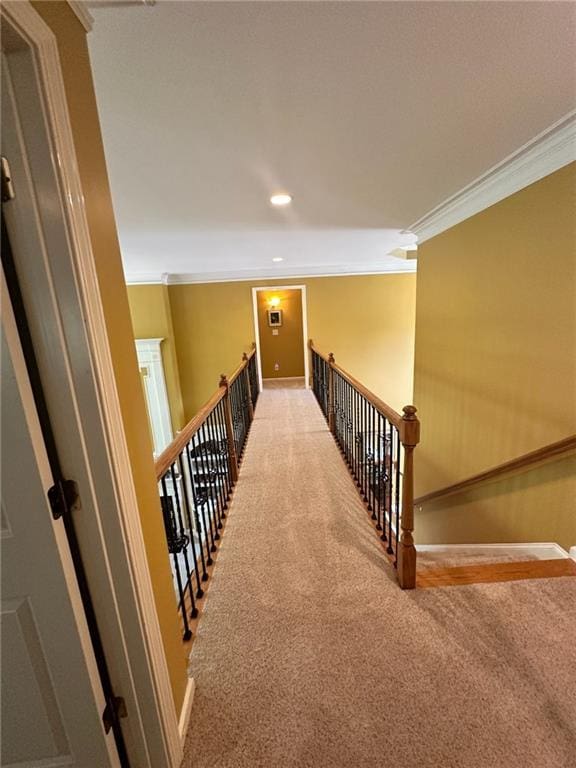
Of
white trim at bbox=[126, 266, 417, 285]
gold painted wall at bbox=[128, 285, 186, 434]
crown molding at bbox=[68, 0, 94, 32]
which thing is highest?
white trim at bbox=[126, 266, 417, 285]

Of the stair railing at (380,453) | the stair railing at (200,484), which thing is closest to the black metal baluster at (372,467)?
the stair railing at (380,453)

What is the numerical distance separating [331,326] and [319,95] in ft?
16.5

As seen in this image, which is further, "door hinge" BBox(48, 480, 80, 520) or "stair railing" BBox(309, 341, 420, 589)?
"stair railing" BBox(309, 341, 420, 589)

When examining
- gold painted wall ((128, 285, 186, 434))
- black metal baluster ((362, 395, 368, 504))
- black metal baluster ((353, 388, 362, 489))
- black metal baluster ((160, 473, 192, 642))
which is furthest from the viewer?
gold painted wall ((128, 285, 186, 434))

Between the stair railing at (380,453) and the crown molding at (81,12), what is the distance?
1598 mm

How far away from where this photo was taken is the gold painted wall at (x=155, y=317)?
19.4 ft

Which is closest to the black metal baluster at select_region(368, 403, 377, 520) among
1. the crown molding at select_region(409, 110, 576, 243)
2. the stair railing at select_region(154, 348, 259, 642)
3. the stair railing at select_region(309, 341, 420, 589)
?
the stair railing at select_region(309, 341, 420, 589)

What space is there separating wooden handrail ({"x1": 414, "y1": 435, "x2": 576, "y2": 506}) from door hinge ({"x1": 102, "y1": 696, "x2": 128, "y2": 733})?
2488 millimetres

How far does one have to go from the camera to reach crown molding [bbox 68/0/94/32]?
749mm

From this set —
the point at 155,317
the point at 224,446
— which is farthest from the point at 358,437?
the point at 155,317

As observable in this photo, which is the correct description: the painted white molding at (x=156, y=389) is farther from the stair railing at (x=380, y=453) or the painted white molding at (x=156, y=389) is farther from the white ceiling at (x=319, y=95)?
the white ceiling at (x=319, y=95)

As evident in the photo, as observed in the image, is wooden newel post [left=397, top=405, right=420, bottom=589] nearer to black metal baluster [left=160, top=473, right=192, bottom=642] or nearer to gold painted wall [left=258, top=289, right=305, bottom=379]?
black metal baluster [left=160, top=473, right=192, bottom=642]

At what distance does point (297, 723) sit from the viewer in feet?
3.73

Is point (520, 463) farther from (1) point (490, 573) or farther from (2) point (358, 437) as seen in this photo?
(2) point (358, 437)
